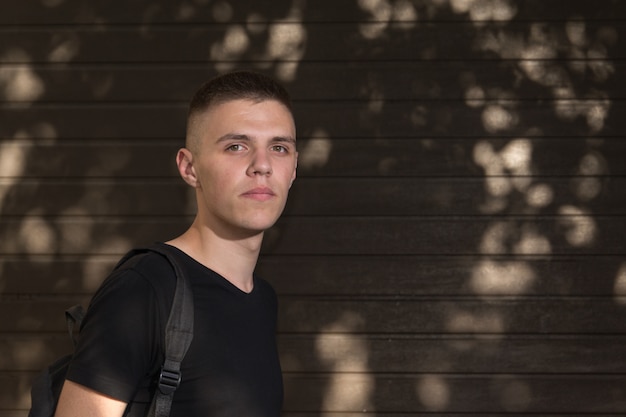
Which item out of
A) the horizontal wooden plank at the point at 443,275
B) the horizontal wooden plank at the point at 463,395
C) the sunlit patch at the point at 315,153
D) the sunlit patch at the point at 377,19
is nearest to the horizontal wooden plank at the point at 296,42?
the sunlit patch at the point at 377,19

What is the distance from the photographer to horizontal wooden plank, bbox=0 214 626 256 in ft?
17.7

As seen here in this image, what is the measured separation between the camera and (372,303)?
5.41 m

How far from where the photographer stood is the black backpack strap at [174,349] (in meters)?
2.28

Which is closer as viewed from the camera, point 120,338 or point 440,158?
point 120,338

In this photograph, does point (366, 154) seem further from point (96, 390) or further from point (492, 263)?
point (96, 390)

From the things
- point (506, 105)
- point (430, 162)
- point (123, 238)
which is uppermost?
point (506, 105)

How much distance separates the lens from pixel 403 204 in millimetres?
5430

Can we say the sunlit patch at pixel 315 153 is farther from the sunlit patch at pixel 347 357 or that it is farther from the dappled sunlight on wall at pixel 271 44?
the sunlit patch at pixel 347 357

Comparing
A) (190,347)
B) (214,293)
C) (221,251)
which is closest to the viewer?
(190,347)

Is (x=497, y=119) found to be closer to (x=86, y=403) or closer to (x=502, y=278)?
(x=502, y=278)

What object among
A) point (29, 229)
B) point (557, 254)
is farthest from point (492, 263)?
point (29, 229)

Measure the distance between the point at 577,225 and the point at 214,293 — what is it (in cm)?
347

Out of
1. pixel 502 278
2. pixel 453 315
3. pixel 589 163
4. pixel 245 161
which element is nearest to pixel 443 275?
pixel 453 315

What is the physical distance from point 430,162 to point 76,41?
7.94 feet
